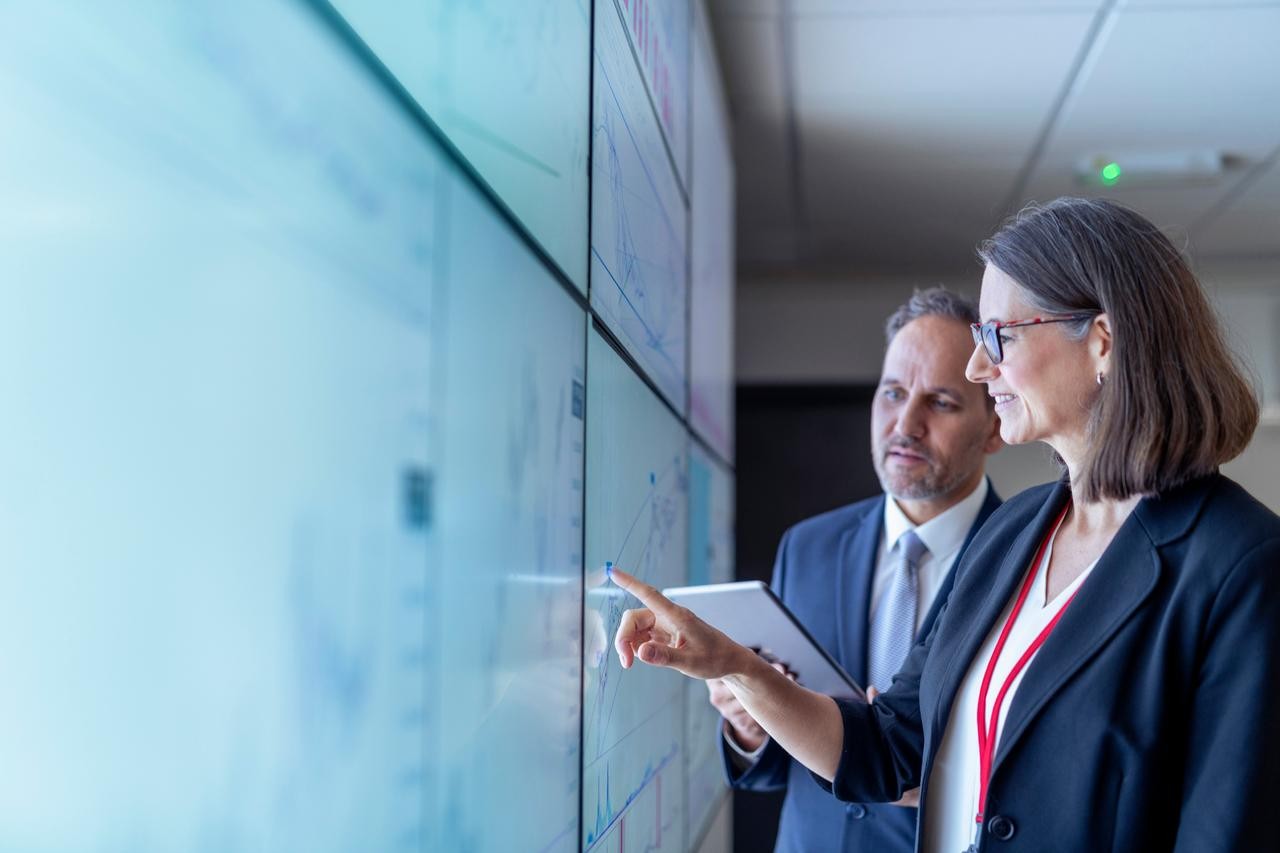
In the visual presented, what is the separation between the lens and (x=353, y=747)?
2.21ft

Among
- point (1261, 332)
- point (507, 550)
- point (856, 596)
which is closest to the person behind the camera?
point (507, 550)

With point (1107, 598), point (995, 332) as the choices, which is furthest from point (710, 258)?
point (1107, 598)

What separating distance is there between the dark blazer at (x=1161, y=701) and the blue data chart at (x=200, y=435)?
69cm

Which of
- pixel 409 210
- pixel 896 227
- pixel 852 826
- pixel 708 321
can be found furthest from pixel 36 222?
pixel 896 227

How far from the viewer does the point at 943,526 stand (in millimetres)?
1933

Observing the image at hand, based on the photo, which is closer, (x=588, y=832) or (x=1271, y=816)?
(x=1271, y=816)

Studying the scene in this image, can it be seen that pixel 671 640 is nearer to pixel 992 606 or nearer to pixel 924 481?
pixel 992 606

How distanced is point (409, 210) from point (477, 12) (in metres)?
0.25

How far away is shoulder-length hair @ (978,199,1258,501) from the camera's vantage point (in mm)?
1170

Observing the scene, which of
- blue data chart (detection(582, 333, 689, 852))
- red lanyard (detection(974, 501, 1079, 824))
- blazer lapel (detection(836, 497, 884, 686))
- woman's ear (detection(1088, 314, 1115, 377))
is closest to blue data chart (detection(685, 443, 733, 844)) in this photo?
blue data chart (detection(582, 333, 689, 852))

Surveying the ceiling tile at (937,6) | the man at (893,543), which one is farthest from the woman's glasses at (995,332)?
the ceiling tile at (937,6)

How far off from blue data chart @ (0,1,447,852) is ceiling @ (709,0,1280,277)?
2282 mm

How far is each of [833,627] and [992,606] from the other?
2.30ft

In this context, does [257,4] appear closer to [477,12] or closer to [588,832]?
[477,12]
